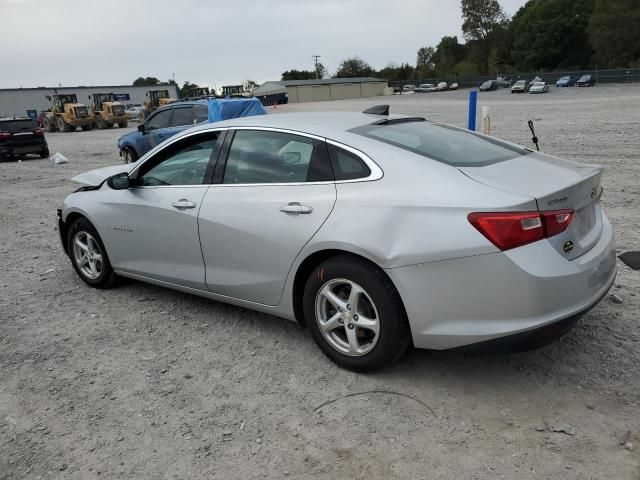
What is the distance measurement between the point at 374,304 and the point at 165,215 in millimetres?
1945

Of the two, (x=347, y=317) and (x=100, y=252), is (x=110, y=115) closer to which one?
(x=100, y=252)

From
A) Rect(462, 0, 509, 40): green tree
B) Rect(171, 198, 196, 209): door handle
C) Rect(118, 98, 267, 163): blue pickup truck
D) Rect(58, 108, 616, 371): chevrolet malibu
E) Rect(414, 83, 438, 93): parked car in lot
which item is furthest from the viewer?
Rect(462, 0, 509, 40): green tree

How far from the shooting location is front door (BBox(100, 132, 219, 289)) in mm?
4207

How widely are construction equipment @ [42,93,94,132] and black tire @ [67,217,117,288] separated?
123 ft

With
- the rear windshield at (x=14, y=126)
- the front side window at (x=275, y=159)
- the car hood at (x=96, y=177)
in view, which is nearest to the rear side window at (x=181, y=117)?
the car hood at (x=96, y=177)

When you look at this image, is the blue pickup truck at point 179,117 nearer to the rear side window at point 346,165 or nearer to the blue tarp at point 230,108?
the blue tarp at point 230,108

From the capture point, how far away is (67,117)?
39.2 metres

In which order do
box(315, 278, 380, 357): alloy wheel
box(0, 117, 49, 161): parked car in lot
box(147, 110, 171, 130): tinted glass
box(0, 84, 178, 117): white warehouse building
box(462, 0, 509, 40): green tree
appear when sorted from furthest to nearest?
box(462, 0, 509, 40): green tree < box(0, 84, 178, 117): white warehouse building < box(0, 117, 49, 161): parked car in lot < box(147, 110, 171, 130): tinted glass < box(315, 278, 380, 357): alloy wheel

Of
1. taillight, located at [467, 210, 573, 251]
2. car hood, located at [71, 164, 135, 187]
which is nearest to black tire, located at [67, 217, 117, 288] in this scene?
car hood, located at [71, 164, 135, 187]

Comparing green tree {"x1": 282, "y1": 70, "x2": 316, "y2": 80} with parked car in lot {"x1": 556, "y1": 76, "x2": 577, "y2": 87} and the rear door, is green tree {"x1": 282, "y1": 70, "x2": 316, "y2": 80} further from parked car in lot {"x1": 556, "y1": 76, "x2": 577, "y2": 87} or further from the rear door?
the rear door

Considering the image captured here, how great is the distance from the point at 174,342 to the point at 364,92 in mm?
94742

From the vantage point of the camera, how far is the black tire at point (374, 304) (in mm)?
3186

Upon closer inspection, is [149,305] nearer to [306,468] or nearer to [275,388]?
[275,388]

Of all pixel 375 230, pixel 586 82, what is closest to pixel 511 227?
pixel 375 230
